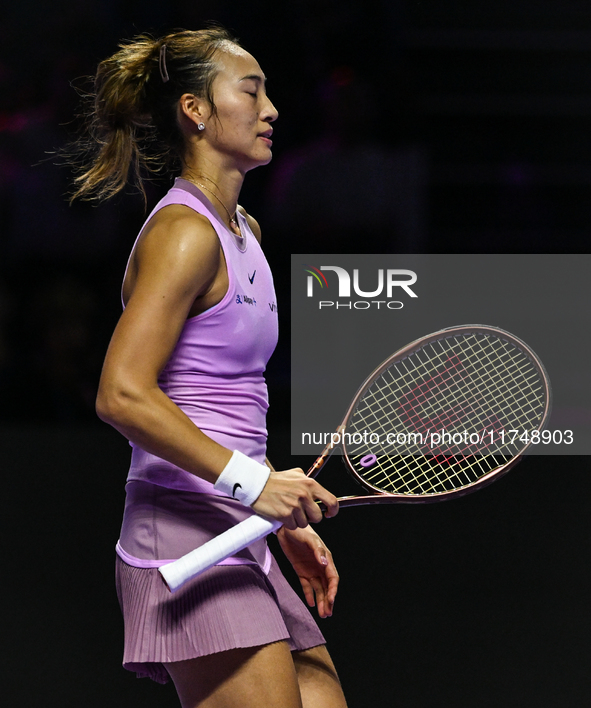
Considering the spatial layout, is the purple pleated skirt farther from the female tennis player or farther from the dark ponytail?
the dark ponytail

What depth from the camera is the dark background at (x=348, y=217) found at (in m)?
1.96

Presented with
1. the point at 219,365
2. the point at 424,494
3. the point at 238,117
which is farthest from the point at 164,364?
the point at 424,494

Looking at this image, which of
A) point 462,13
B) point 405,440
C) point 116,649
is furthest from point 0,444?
point 462,13

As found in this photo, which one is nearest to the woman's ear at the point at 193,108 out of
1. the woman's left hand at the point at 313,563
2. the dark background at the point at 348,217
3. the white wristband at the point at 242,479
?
the white wristband at the point at 242,479

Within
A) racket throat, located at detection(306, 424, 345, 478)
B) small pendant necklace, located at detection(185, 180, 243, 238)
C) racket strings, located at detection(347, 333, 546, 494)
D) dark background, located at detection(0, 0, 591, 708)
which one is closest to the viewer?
small pendant necklace, located at detection(185, 180, 243, 238)

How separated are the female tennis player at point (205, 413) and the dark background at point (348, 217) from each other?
820 millimetres

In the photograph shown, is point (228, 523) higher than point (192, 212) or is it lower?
lower

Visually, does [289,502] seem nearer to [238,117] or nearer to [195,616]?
[195,616]

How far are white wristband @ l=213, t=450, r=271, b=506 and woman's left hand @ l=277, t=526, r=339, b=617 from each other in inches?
10.2

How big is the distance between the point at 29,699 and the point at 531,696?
96 centimetres

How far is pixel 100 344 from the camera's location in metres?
2.02

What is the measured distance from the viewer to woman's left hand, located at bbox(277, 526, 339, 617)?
1.21 meters

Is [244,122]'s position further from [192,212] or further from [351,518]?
[351,518]
